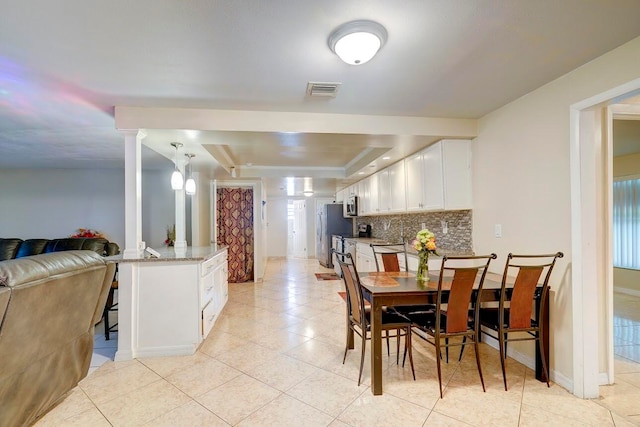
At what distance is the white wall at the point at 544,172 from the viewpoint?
2.09 meters

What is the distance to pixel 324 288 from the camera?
5.60 metres

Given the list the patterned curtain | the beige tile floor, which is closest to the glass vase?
the beige tile floor

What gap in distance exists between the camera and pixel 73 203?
234 inches

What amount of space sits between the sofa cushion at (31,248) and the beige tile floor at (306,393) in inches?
117

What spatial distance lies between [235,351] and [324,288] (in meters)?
2.81

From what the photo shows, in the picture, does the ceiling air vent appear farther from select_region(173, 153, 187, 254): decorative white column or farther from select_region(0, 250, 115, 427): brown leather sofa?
select_region(173, 153, 187, 254): decorative white column

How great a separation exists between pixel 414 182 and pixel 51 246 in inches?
220

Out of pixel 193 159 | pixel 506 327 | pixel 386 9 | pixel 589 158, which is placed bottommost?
pixel 506 327

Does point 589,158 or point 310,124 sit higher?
point 310,124

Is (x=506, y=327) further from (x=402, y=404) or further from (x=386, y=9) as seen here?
(x=386, y=9)

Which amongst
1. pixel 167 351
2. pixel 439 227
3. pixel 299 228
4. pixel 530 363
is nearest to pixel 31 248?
pixel 167 351

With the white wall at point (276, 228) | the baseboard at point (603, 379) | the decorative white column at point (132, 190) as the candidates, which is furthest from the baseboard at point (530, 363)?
the white wall at point (276, 228)

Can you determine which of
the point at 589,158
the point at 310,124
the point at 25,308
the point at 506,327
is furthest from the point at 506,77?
the point at 25,308

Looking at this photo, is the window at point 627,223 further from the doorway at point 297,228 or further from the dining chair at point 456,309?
the doorway at point 297,228
